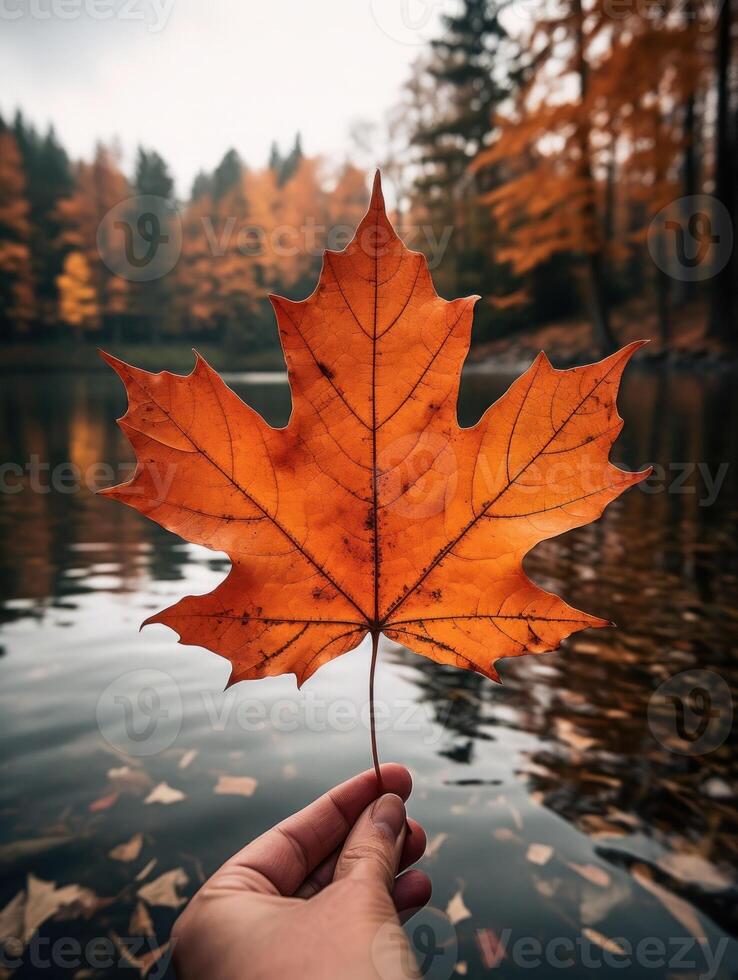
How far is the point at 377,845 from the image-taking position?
105cm

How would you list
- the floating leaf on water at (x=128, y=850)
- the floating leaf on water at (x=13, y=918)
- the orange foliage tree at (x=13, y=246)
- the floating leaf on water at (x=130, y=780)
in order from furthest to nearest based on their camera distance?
the orange foliage tree at (x=13, y=246), the floating leaf on water at (x=130, y=780), the floating leaf on water at (x=128, y=850), the floating leaf on water at (x=13, y=918)

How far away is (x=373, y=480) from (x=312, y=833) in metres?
0.72

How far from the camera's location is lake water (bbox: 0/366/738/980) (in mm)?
1886

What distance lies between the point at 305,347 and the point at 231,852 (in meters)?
1.92

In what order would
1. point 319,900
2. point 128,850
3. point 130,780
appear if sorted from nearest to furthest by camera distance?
1. point 319,900
2. point 128,850
3. point 130,780

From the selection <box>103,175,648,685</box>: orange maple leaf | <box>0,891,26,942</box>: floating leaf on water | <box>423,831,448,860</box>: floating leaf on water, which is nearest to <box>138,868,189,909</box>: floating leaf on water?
<box>0,891,26,942</box>: floating leaf on water

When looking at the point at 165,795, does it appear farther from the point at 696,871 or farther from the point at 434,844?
the point at 696,871

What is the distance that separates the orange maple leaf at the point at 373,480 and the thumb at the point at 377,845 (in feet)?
1.09

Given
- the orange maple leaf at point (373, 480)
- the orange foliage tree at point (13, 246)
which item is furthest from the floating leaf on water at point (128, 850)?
the orange foliage tree at point (13, 246)

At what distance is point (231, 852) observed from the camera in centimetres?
211

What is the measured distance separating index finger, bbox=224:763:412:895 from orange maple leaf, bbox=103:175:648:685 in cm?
41

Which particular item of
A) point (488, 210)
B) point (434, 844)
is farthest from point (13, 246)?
point (434, 844)

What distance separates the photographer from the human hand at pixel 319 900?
84 cm

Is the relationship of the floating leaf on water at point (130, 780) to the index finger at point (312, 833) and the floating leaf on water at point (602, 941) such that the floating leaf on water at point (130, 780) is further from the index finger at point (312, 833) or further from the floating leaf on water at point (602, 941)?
the floating leaf on water at point (602, 941)
